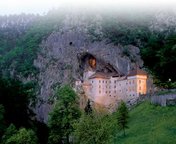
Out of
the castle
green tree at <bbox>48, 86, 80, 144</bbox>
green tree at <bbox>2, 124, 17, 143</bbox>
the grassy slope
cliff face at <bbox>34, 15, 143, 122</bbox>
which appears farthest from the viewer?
cliff face at <bbox>34, 15, 143, 122</bbox>

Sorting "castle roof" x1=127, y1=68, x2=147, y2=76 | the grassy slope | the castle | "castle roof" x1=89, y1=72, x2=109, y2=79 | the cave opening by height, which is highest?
the cave opening

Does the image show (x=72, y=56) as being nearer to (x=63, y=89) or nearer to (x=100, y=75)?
(x=100, y=75)

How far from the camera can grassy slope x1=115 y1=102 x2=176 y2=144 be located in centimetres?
6481

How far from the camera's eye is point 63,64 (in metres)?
129

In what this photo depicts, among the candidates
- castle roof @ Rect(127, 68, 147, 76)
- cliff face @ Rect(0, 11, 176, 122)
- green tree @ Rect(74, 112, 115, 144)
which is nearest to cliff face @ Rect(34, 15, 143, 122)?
cliff face @ Rect(0, 11, 176, 122)

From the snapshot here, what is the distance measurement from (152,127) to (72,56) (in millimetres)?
58468

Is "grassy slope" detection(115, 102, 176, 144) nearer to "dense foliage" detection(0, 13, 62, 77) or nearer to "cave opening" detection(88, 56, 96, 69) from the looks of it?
"cave opening" detection(88, 56, 96, 69)

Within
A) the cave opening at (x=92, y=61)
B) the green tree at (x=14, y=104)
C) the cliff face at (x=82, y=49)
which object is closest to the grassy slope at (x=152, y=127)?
the green tree at (x=14, y=104)

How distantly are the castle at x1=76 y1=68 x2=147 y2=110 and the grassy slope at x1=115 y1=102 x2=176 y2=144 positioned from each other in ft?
81.1

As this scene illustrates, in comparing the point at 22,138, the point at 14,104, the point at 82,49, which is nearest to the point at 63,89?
the point at 14,104

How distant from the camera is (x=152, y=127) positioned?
71.1 m

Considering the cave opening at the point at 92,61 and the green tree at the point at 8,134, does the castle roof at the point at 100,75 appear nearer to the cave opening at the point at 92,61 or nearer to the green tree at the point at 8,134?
the cave opening at the point at 92,61

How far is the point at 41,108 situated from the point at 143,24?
34119mm

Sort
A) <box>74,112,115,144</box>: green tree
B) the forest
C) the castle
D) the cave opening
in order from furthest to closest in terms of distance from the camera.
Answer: the cave opening < the castle < the forest < <box>74,112,115,144</box>: green tree
